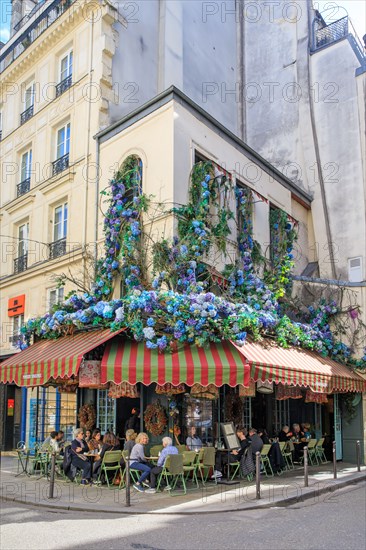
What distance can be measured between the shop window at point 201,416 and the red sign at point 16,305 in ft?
22.8

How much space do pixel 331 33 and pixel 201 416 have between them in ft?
48.5

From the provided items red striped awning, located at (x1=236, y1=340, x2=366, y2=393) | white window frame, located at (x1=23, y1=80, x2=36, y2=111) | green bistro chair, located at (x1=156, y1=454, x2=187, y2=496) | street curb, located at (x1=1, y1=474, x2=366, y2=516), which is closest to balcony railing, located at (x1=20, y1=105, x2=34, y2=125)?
white window frame, located at (x1=23, y1=80, x2=36, y2=111)

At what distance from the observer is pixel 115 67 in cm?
1614

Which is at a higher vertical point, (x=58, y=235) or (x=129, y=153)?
(x=129, y=153)

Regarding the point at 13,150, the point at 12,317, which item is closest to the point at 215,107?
the point at 13,150

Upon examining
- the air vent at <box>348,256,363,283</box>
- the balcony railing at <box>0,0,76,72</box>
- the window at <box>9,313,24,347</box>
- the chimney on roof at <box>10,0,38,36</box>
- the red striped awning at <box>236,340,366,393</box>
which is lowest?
the red striped awning at <box>236,340,366,393</box>

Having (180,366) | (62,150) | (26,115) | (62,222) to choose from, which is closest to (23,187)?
(62,150)

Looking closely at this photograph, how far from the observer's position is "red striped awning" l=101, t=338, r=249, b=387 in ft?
34.4

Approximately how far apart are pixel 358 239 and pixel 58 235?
30.0ft

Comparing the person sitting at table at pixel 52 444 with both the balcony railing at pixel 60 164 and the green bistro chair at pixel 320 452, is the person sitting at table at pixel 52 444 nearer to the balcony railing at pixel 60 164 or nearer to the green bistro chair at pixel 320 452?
the green bistro chair at pixel 320 452

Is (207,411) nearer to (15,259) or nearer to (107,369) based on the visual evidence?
(107,369)

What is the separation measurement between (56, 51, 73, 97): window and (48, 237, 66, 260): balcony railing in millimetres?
4657

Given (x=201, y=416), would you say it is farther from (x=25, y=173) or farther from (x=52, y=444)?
(x=25, y=173)

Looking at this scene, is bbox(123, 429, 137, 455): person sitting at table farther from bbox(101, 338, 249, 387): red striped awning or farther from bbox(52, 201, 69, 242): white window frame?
bbox(52, 201, 69, 242): white window frame
